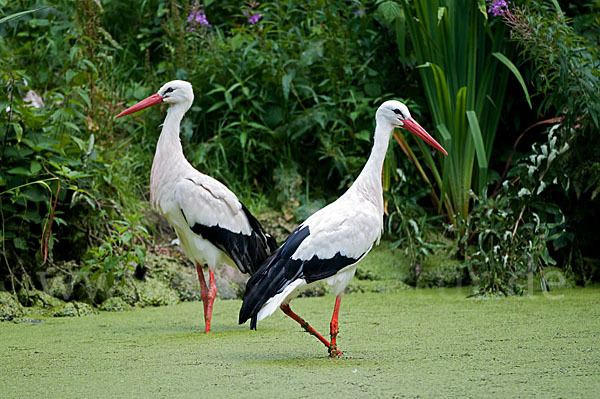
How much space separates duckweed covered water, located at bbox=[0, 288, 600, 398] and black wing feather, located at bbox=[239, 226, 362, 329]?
25 cm

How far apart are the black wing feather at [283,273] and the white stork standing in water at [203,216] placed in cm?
106

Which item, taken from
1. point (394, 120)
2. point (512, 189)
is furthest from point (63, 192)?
point (512, 189)

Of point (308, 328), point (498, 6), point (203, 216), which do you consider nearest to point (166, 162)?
point (203, 216)

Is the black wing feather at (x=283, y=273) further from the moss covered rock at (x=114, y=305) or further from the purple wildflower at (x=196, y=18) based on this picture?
the purple wildflower at (x=196, y=18)

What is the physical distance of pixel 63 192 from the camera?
500cm

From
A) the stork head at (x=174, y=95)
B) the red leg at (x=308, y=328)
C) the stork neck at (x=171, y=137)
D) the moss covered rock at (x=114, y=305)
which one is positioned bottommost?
the moss covered rock at (x=114, y=305)

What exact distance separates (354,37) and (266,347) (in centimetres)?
382

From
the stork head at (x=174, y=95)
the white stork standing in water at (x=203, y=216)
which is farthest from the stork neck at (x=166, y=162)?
the stork head at (x=174, y=95)

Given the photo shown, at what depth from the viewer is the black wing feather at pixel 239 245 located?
446 cm

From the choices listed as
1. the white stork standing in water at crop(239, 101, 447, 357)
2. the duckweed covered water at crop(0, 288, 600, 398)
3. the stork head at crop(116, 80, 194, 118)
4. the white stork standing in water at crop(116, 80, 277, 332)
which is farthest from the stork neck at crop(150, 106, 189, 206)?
the white stork standing in water at crop(239, 101, 447, 357)

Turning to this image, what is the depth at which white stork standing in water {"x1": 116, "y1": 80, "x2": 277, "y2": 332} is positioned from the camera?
4.42 meters

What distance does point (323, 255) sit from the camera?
3375mm

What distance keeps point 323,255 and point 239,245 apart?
1.24 meters

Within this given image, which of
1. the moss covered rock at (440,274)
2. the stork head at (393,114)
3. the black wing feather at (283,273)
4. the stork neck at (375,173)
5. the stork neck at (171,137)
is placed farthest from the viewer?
the moss covered rock at (440,274)
